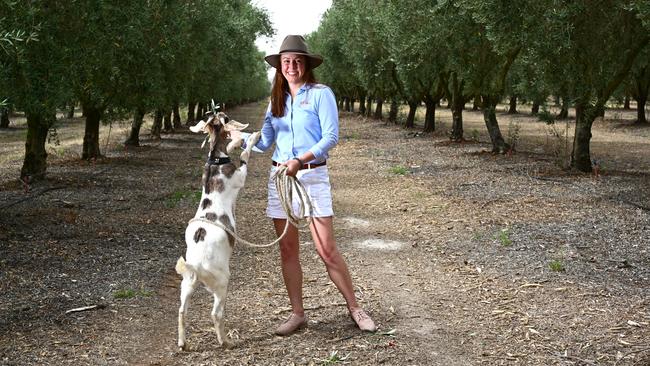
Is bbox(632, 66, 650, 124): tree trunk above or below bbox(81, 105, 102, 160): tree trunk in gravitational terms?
above

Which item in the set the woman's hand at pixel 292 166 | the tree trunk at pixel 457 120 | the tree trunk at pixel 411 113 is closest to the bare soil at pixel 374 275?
the woman's hand at pixel 292 166

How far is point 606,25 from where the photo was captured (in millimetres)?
15297

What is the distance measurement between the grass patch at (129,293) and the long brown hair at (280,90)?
9.75ft

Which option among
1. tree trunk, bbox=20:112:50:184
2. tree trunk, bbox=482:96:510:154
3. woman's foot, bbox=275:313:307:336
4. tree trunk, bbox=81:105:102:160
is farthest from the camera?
tree trunk, bbox=482:96:510:154

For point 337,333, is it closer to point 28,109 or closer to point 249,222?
point 249,222

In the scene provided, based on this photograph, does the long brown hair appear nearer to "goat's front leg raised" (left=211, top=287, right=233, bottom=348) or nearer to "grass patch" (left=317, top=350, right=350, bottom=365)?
Answer: "goat's front leg raised" (left=211, top=287, right=233, bottom=348)

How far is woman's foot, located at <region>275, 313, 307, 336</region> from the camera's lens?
618cm

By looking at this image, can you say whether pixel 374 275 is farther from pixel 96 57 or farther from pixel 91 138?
pixel 91 138

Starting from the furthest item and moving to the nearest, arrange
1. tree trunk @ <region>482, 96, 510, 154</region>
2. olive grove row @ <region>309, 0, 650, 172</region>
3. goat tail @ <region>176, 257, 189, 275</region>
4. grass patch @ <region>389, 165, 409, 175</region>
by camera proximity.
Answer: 1. tree trunk @ <region>482, 96, 510, 154</region>
2. grass patch @ <region>389, 165, 409, 175</region>
3. olive grove row @ <region>309, 0, 650, 172</region>
4. goat tail @ <region>176, 257, 189, 275</region>

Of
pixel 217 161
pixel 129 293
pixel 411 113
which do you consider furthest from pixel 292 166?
pixel 411 113

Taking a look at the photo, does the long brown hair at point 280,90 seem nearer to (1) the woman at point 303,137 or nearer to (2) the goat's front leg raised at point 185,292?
(1) the woman at point 303,137

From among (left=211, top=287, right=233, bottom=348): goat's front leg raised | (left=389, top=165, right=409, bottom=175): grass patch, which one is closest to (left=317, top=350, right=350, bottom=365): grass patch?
(left=211, top=287, right=233, bottom=348): goat's front leg raised

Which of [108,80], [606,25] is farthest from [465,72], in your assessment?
[108,80]

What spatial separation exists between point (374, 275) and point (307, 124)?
325cm
